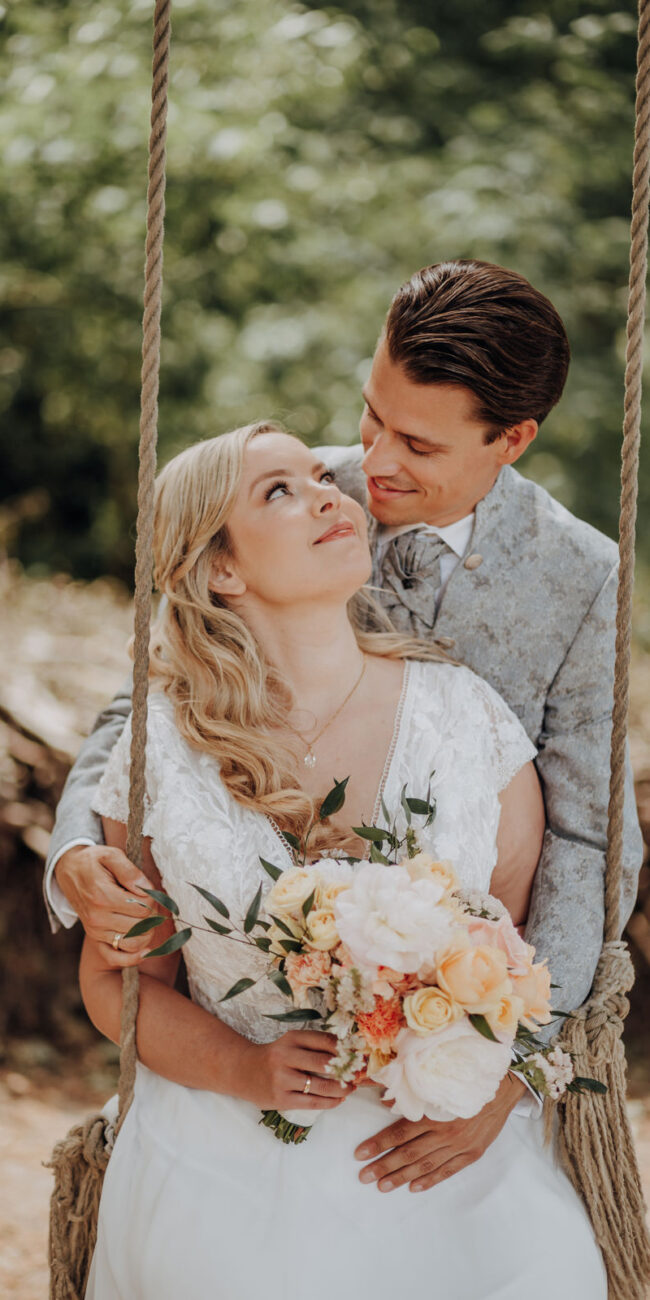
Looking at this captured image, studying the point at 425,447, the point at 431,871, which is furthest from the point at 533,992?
the point at 425,447

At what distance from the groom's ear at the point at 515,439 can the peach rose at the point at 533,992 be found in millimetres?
1080

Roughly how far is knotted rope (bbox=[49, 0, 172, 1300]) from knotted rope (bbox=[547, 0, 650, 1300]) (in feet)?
2.37

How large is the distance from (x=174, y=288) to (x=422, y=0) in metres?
2.02

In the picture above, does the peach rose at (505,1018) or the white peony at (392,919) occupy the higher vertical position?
the white peony at (392,919)

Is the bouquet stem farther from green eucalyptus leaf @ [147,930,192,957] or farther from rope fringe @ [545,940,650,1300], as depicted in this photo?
rope fringe @ [545,940,650,1300]

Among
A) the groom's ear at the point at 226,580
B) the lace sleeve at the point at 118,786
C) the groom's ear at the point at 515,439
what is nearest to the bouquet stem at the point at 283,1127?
Answer: the lace sleeve at the point at 118,786

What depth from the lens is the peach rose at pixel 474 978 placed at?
1.57 meters

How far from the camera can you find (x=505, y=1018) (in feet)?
5.25

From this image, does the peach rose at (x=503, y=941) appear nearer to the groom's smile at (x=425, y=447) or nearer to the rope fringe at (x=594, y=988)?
the rope fringe at (x=594, y=988)

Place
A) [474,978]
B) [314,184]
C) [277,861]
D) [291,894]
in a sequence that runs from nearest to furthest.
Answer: [474,978], [291,894], [277,861], [314,184]

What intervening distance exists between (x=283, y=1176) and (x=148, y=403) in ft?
3.88

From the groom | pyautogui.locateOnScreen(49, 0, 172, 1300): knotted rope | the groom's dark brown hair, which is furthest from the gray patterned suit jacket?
pyautogui.locateOnScreen(49, 0, 172, 1300): knotted rope

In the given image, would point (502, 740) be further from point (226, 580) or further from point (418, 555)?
point (226, 580)

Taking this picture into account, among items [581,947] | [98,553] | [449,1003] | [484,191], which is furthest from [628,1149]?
[98,553]
